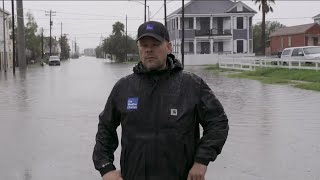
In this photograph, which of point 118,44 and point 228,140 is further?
point 118,44

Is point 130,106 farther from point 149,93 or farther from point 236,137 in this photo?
point 236,137

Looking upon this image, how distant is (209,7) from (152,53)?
215ft

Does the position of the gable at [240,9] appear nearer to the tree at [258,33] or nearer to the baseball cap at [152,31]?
the tree at [258,33]

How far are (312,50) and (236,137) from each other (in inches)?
1019

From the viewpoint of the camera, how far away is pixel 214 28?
6681 cm

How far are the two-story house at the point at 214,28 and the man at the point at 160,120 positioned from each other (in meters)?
61.5

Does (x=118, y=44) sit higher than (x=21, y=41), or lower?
higher

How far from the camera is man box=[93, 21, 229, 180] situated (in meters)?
3.27

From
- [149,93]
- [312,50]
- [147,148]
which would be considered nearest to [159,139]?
[147,148]

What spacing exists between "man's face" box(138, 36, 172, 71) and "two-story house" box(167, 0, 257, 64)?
61458mm

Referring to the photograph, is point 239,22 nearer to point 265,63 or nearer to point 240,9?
point 240,9

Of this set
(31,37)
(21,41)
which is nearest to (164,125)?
(21,41)

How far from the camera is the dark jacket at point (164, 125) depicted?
327cm

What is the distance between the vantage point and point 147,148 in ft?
10.7
